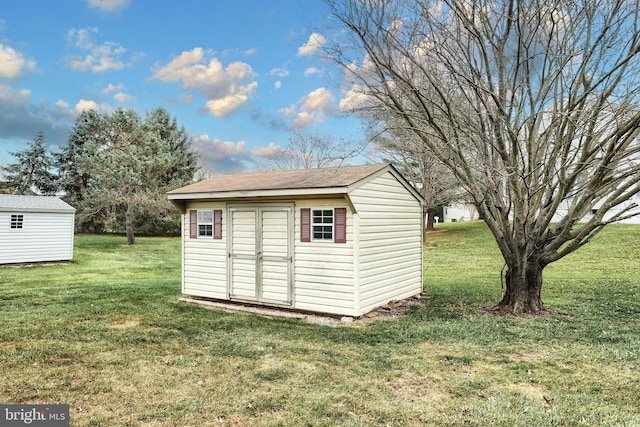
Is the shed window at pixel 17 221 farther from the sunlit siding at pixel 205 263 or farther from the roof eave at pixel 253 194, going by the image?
the sunlit siding at pixel 205 263

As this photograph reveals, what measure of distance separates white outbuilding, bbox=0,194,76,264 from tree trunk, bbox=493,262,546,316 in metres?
18.2

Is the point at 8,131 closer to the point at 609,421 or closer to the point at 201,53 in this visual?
the point at 201,53

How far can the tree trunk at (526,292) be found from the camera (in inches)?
308

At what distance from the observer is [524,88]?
7.64 m

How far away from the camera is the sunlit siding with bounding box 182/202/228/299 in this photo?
30.1 feet

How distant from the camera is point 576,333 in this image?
6.44 metres

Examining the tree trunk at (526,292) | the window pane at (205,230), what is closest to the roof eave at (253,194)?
the window pane at (205,230)

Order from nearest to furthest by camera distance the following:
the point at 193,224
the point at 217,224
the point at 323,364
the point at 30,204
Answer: the point at 323,364 → the point at 217,224 → the point at 193,224 → the point at 30,204

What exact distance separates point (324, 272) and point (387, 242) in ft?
5.70

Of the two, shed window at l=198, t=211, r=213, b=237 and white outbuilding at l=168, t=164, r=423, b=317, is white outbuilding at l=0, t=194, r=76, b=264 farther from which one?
shed window at l=198, t=211, r=213, b=237

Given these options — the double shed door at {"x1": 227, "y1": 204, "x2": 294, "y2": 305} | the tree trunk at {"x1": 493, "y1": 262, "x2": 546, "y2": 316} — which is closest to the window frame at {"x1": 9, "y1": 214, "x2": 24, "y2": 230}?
the double shed door at {"x1": 227, "y1": 204, "x2": 294, "y2": 305}

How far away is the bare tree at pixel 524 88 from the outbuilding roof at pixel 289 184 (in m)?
1.39

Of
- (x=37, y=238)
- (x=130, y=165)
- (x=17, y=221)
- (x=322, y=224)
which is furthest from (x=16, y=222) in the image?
(x=322, y=224)

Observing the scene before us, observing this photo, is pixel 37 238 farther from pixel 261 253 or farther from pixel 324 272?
pixel 324 272
